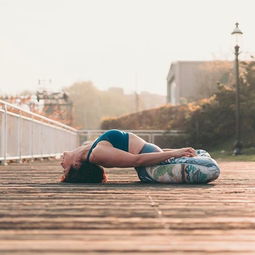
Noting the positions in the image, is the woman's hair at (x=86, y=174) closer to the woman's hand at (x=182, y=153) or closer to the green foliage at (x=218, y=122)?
the woman's hand at (x=182, y=153)

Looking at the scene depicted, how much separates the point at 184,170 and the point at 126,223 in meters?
2.41

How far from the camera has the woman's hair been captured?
4992 mm

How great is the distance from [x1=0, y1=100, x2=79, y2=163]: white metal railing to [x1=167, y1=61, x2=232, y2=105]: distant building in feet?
76.1

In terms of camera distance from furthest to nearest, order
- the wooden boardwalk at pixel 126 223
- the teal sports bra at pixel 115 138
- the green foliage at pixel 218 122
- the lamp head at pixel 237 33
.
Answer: the green foliage at pixel 218 122 → the lamp head at pixel 237 33 → the teal sports bra at pixel 115 138 → the wooden boardwalk at pixel 126 223

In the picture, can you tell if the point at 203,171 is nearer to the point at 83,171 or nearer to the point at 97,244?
the point at 83,171

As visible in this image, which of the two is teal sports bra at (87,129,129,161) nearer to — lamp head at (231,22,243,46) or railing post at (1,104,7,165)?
railing post at (1,104,7,165)

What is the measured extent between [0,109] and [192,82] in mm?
34525

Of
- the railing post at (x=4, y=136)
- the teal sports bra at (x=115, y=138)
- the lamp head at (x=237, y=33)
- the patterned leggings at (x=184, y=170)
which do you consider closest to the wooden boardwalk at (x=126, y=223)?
the patterned leggings at (x=184, y=170)

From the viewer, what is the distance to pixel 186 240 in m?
2.05

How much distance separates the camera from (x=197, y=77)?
136ft

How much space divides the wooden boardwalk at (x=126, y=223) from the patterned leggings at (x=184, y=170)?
876 mm

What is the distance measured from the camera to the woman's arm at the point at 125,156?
4750mm

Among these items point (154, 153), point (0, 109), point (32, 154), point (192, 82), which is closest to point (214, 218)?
point (154, 153)

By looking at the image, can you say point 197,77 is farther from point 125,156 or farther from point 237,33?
point 125,156
